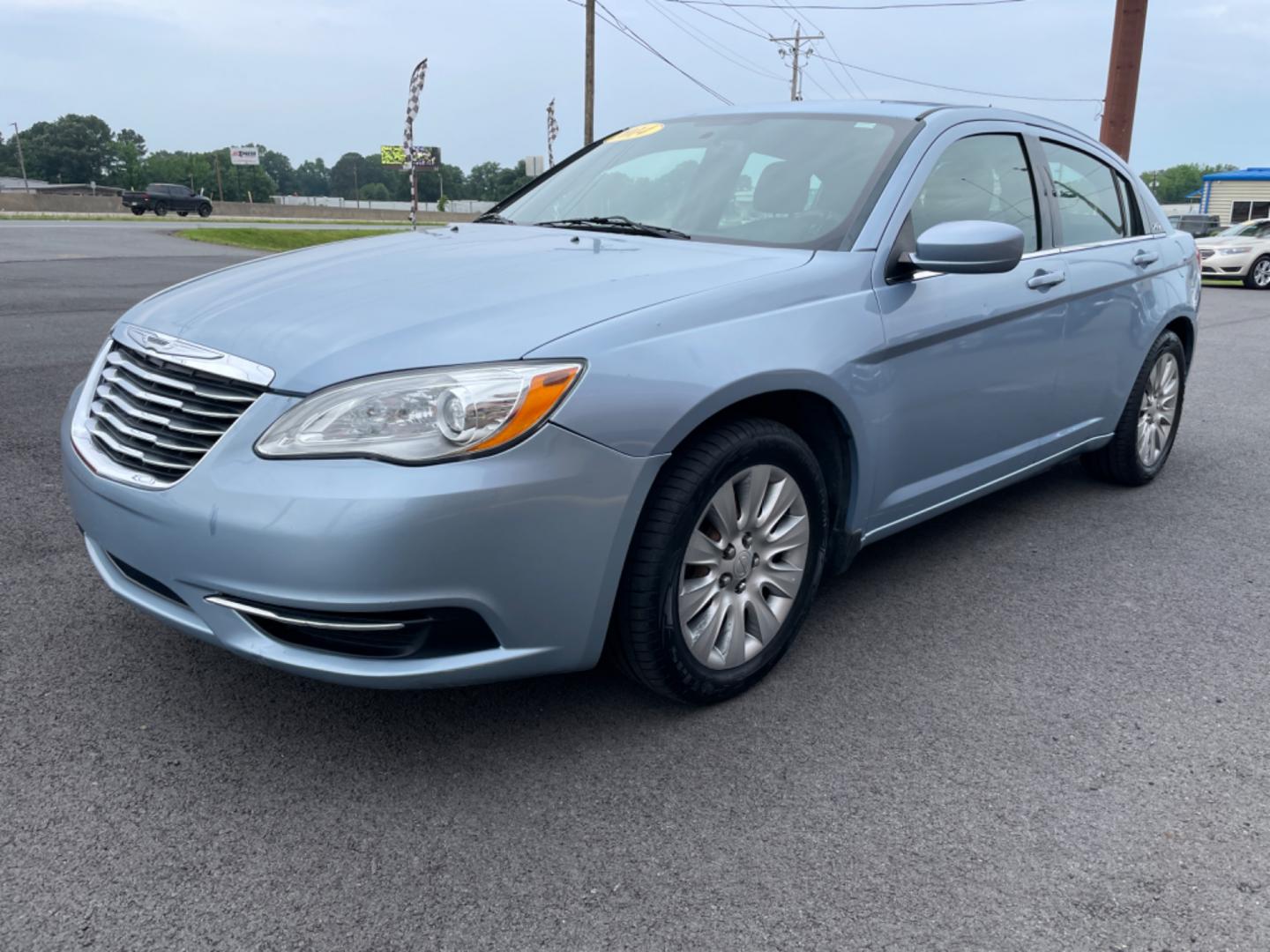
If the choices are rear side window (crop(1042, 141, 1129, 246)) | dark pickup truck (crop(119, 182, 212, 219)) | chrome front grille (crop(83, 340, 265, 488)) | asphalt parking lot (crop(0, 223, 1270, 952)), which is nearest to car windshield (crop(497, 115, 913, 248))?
rear side window (crop(1042, 141, 1129, 246))

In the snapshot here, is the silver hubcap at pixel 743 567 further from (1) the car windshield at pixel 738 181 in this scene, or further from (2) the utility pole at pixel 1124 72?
(2) the utility pole at pixel 1124 72

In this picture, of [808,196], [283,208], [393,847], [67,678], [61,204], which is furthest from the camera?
[283,208]

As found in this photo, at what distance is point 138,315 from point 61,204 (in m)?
53.8

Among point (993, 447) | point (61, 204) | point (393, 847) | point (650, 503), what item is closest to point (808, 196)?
point (993, 447)

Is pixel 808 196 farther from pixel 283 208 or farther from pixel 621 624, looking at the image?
pixel 283 208

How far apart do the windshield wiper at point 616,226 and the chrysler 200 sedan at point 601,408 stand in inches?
0.5

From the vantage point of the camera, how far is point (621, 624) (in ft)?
8.20

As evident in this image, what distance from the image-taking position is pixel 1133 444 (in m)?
4.66

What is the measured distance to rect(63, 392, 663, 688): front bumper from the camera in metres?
2.09

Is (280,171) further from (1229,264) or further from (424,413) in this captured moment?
(424,413)

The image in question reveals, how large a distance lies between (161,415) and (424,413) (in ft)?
2.28

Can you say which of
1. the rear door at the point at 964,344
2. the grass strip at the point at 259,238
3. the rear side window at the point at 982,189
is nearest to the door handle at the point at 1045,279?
the rear door at the point at 964,344

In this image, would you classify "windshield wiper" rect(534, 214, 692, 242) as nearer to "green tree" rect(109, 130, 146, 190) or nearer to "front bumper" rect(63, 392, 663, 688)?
"front bumper" rect(63, 392, 663, 688)

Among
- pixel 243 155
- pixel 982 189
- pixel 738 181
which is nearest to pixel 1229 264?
pixel 982 189
